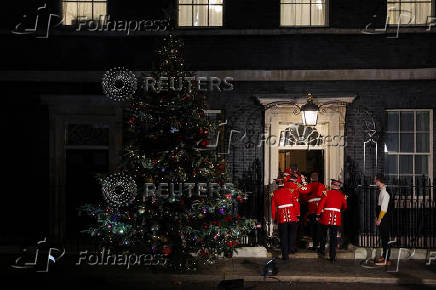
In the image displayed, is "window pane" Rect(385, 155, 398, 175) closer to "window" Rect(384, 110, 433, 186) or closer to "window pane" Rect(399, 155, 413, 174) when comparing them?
"window" Rect(384, 110, 433, 186)

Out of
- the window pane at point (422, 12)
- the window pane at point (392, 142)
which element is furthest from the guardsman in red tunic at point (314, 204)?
the window pane at point (422, 12)

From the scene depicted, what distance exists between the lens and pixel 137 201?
9930 mm

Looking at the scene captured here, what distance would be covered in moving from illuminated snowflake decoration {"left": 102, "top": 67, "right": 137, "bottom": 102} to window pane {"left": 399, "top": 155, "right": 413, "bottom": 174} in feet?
22.8

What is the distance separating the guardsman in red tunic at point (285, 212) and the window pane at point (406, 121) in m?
3.87

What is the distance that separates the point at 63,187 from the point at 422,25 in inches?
393

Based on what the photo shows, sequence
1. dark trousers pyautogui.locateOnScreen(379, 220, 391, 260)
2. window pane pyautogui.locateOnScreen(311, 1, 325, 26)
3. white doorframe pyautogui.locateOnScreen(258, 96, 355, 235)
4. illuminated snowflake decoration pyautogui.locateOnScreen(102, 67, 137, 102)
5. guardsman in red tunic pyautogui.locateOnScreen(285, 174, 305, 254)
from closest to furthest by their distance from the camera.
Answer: dark trousers pyautogui.locateOnScreen(379, 220, 391, 260) → guardsman in red tunic pyautogui.locateOnScreen(285, 174, 305, 254) → illuminated snowflake decoration pyautogui.locateOnScreen(102, 67, 137, 102) → white doorframe pyautogui.locateOnScreen(258, 96, 355, 235) → window pane pyautogui.locateOnScreen(311, 1, 325, 26)

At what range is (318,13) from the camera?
13469mm

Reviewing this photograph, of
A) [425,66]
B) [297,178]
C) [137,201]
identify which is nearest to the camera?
[137,201]

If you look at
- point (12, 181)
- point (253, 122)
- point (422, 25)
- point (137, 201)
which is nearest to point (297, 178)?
point (253, 122)

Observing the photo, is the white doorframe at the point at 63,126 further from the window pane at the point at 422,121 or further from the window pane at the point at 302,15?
the window pane at the point at 422,121

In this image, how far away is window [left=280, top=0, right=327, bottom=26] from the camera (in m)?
13.5

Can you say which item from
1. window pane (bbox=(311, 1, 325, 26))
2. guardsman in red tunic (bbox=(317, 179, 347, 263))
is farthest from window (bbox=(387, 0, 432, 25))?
guardsman in red tunic (bbox=(317, 179, 347, 263))

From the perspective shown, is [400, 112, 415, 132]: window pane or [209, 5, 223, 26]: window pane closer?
[400, 112, 415, 132]: window pane

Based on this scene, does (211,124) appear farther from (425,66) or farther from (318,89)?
(425,66)
